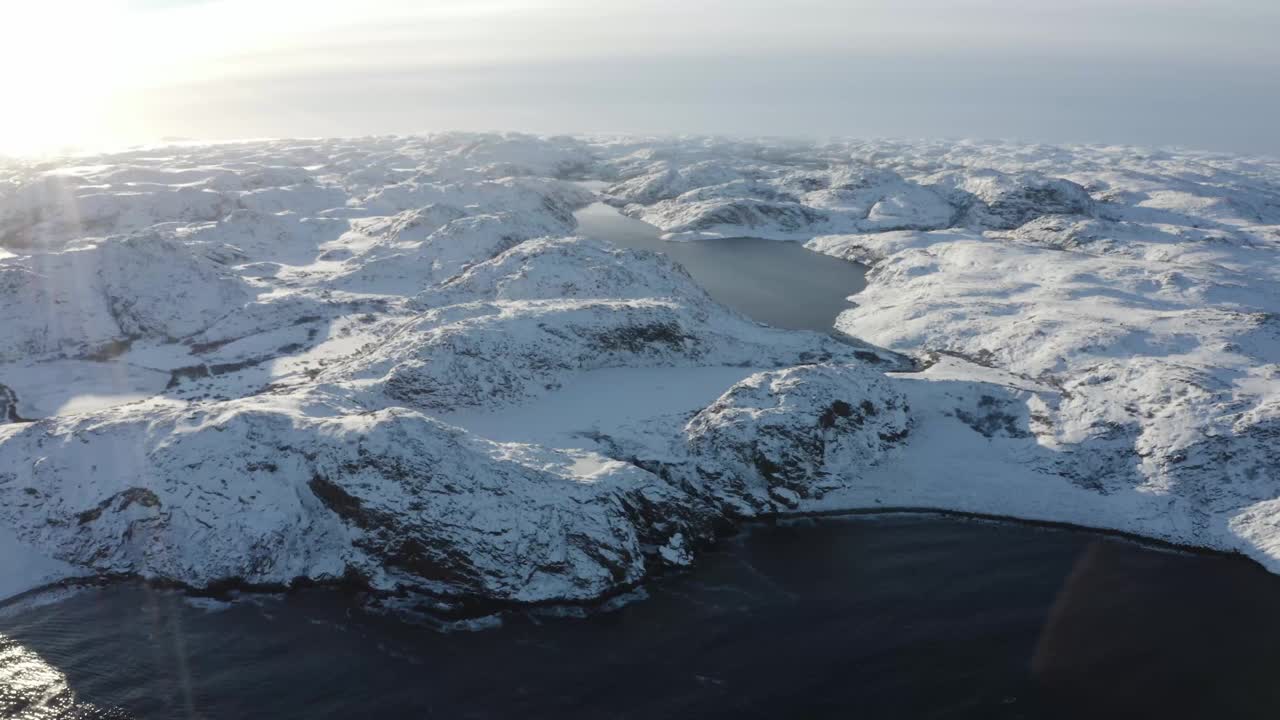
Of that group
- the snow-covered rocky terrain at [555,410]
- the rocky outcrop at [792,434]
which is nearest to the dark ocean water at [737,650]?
the snow-covered rocky terrain at [555,410]

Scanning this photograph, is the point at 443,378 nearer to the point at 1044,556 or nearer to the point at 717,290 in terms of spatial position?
the point at 1044,556

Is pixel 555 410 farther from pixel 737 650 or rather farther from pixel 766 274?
pixel 766 274

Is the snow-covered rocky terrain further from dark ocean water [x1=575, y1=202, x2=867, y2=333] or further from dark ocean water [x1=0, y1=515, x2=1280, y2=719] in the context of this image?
dark ocean water [x1=575, y1=202, x2=867, y2=333]

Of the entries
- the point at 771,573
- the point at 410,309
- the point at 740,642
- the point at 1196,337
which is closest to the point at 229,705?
the point at 740,642

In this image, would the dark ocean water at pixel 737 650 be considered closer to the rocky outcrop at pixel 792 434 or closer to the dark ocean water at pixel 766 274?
the rocky outcrop at pixel 792 434

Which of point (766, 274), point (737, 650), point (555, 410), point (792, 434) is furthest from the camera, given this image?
point (766, 274)

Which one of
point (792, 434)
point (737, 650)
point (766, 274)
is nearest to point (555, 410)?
point (792, 434)
